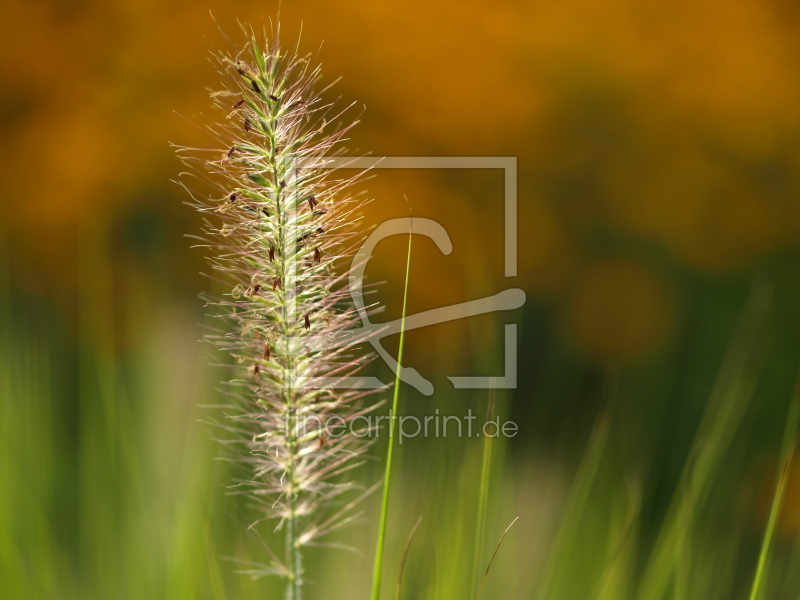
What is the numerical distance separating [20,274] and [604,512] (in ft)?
8.09

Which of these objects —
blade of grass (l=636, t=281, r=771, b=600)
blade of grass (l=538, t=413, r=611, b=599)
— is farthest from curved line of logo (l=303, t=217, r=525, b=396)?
blade of grass (l=636, t=281, r=771, b=600)

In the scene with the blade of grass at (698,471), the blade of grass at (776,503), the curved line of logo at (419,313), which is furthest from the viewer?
the curved line of logo at (419,313)

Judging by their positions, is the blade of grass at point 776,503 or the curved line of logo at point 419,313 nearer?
the blade of grass at point 776,503

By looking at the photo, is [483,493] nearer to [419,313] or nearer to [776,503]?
[776,503]

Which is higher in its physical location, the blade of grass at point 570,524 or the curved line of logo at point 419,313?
the curved line of logo at point 419,313

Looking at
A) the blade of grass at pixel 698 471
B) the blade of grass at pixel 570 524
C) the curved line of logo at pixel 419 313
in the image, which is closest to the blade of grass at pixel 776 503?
the blade of grass at pixel 698 471

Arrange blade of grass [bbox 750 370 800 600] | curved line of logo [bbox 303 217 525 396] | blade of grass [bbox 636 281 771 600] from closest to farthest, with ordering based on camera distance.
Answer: blade of grass [bbox 750 370 800 600] < blade of grass [bbox 636 281 771 600] < curved line of logo [bbox 303 217 525 396]

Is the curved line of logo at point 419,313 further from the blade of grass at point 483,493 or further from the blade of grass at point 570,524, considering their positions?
the blade of grass at point 570,524

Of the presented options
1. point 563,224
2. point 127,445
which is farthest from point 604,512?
point 563,224

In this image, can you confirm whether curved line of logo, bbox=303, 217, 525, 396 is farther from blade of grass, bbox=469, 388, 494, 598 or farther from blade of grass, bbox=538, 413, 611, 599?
blade of grass, bbox=538, 413, 611, 599

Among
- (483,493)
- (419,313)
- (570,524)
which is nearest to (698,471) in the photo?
(570,524)

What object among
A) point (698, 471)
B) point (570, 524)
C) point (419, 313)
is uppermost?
point (419, 313)

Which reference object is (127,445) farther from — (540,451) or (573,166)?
(573,166)

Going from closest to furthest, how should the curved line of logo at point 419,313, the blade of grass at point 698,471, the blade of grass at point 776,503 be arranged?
the blade of grass at point 776,503
the blade of grass at point 698,471
the curved line of logo at point 419,313
